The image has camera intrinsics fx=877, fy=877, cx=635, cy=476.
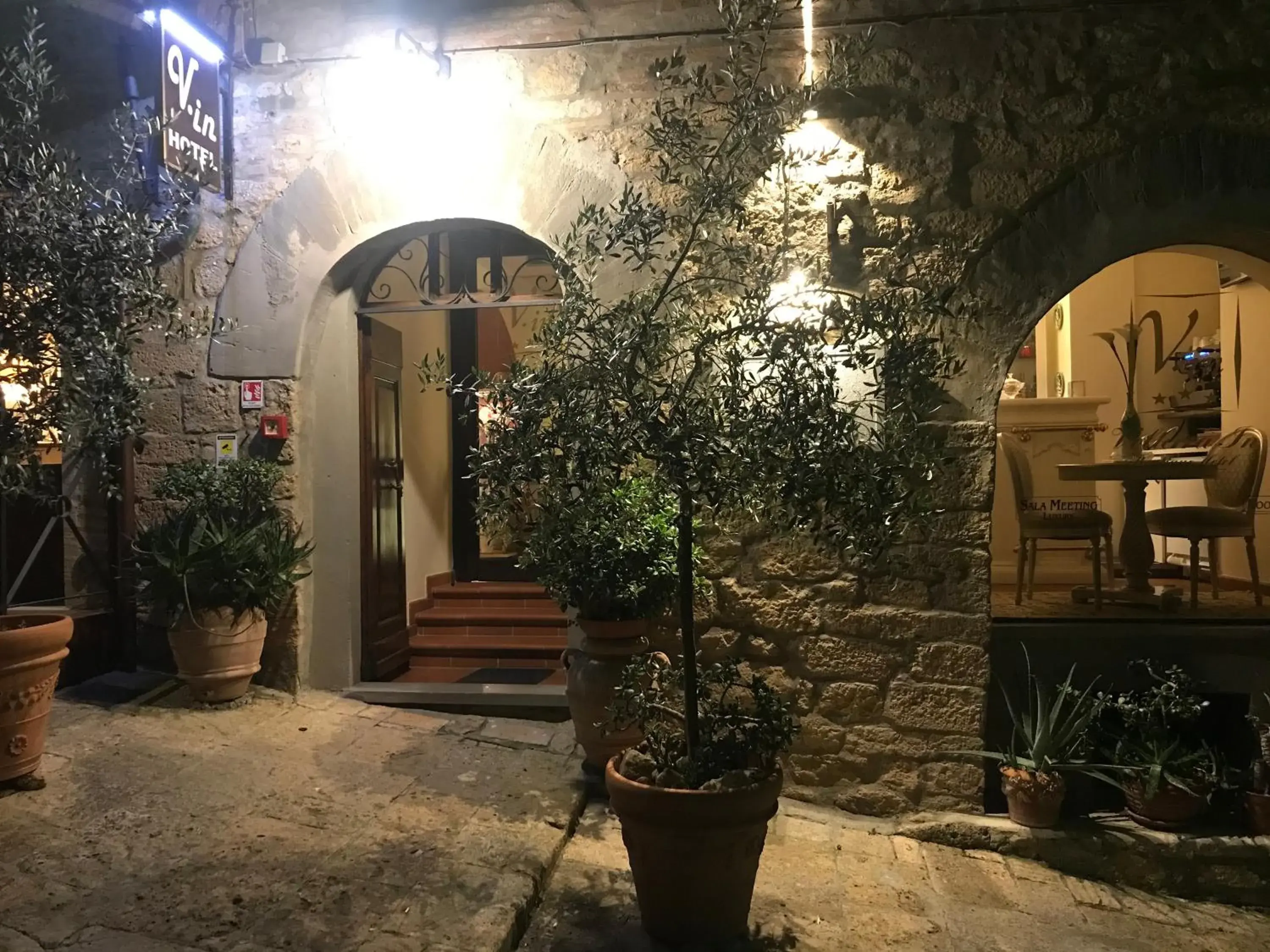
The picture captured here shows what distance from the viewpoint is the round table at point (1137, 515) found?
455 cm

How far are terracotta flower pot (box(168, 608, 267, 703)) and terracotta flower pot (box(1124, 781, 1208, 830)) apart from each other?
3865 millimetres

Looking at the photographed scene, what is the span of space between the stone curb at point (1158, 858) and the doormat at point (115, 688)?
12.6 feet

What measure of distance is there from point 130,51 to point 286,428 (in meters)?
1.98

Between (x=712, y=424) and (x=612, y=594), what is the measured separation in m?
1.34

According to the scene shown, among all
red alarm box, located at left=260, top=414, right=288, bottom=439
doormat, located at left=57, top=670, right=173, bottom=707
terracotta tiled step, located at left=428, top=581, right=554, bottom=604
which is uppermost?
red alarm box, located at left=260, top=414, right=288, bottom=439

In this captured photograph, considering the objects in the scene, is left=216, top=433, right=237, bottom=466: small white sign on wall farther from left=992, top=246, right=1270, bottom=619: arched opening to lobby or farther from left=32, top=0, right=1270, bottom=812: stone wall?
left=992, top=246, right=1270, bottom=619: arched opening to lobby

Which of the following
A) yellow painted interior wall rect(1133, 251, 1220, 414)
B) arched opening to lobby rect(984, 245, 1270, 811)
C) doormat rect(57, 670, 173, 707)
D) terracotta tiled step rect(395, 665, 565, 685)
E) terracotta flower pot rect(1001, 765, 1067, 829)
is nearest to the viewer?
terracotta flower pot rect(1001, 765, 1067, 829)

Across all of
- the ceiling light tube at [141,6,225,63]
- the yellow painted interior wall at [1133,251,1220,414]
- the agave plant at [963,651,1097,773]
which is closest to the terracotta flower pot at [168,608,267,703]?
the ceiling light tube at [141,6,225,63]

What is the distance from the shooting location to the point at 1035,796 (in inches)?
137

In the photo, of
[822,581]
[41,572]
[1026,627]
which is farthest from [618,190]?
[41,572]

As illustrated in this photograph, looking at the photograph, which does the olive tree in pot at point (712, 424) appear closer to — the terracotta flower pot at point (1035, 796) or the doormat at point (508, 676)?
the terracotta flower pot at point (1035, 796)

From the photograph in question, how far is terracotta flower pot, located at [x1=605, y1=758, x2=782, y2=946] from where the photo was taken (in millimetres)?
2389

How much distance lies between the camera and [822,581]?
369 cm

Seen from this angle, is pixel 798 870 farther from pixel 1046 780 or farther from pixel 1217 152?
pixel 1217 152
